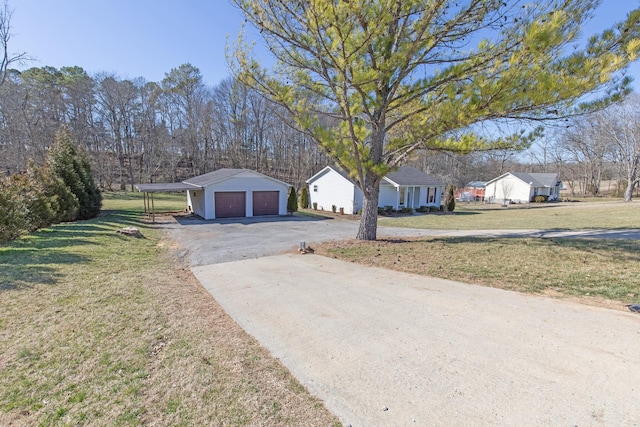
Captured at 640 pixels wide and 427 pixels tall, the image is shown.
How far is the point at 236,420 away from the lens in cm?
240

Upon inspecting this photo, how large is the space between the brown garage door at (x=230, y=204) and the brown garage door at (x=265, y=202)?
0.83m

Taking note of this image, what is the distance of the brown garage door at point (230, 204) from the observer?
65.9 ft

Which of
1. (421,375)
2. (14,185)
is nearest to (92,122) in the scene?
(14,185)

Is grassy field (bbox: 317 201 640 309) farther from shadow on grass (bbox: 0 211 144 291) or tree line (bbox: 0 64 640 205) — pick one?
tree line (bbox: 0 64 640 205)

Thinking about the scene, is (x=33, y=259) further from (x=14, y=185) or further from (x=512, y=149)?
(x=512, y=149)

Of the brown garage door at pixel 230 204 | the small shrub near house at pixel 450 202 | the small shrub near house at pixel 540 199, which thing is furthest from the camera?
the small shrub near house at pixel 540 199

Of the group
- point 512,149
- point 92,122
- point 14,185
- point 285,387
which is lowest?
point 285,387

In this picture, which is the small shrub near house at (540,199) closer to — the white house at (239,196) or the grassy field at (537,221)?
the grassy field at (537,221)

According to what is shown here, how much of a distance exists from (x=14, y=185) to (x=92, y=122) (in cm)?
3234

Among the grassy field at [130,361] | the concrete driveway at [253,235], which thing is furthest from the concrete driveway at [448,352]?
the concrete driveway at [253,235]

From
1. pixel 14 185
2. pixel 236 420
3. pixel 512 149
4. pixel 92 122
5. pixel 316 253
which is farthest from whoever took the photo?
pixel 92 122

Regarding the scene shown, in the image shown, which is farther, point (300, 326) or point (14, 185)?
point (14, 185)

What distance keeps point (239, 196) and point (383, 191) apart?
11.4 meters

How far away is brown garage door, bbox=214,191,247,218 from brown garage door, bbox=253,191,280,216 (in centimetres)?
83
